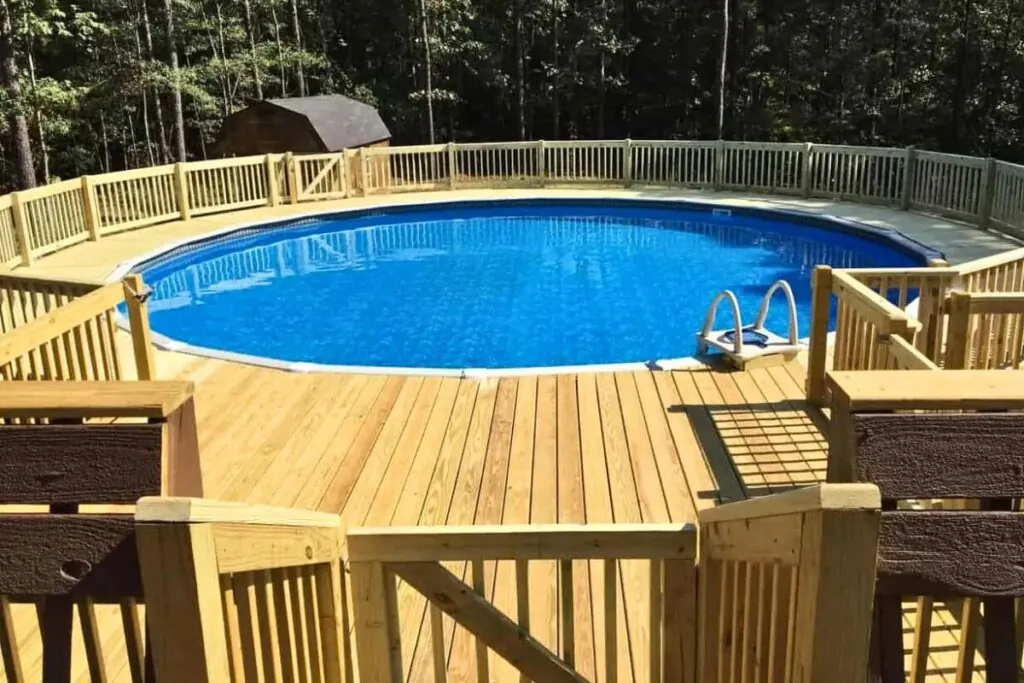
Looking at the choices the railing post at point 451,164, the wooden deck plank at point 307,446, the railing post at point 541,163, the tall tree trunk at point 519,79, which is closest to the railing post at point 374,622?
the wooden deck plank at point 307,446

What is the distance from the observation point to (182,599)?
1.31 m

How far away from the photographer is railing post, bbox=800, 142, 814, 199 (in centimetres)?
1448

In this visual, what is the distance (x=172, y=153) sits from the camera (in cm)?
2412

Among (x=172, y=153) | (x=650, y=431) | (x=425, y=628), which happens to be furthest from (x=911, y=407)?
(x=172, y=153)

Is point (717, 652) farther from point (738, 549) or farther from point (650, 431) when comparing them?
point (650, 431)

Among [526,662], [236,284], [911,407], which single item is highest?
[911,407]

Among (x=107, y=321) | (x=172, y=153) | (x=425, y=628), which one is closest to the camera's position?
(x=425, y=628)

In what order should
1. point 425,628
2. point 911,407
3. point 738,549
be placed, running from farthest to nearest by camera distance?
point 425,628
point 738,549
point 911,407

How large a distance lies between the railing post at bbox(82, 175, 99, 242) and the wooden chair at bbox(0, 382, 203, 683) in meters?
11.4

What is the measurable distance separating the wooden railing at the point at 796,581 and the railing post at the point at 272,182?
44.4 feet

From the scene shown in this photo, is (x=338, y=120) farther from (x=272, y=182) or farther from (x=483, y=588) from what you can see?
(x=483, y=588)

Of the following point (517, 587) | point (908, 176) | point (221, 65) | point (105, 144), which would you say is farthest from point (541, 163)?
point (517, 587)

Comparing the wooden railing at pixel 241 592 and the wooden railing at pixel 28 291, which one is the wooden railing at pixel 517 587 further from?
the wooden railing at pixel 28 291

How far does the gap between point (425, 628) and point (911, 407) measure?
215cm
